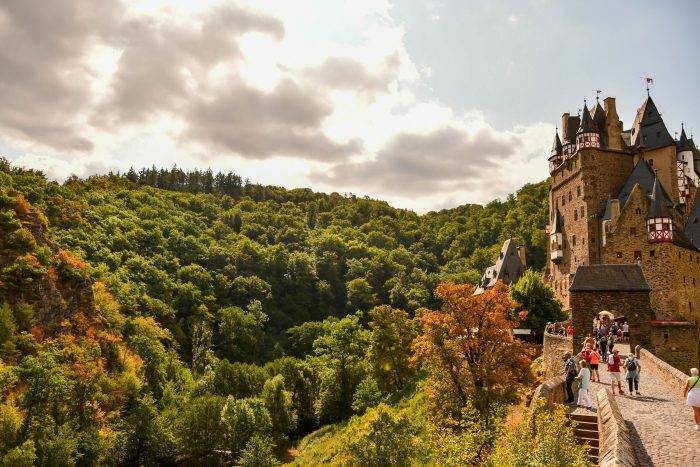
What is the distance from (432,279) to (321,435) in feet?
225

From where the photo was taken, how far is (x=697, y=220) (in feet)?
152

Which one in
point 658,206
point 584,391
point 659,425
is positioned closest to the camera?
point 659,425

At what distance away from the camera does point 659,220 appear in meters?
42.7

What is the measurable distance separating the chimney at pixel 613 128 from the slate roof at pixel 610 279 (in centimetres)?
2680

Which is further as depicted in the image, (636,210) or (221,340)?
(221,340)

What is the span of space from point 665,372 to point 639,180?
108 ft

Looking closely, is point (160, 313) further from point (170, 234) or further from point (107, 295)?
point (170, 234)

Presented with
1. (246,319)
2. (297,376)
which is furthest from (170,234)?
(297,376)

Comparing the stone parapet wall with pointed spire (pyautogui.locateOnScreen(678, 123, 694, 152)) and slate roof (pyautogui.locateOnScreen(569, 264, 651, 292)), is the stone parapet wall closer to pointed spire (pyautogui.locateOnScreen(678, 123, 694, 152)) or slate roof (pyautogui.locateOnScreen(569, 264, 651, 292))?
slate roof (pyautogui.locateOnScreen(569, 264, 651, 292))

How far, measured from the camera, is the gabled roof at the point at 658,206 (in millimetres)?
42844

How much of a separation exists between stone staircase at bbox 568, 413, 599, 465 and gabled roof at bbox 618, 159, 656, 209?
36854 mm

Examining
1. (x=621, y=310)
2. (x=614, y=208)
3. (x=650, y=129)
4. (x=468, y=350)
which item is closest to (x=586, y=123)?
(x=650, y=129)

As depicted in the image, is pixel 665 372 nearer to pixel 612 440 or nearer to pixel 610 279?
pixel 610 279

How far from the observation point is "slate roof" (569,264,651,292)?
2895 cm
